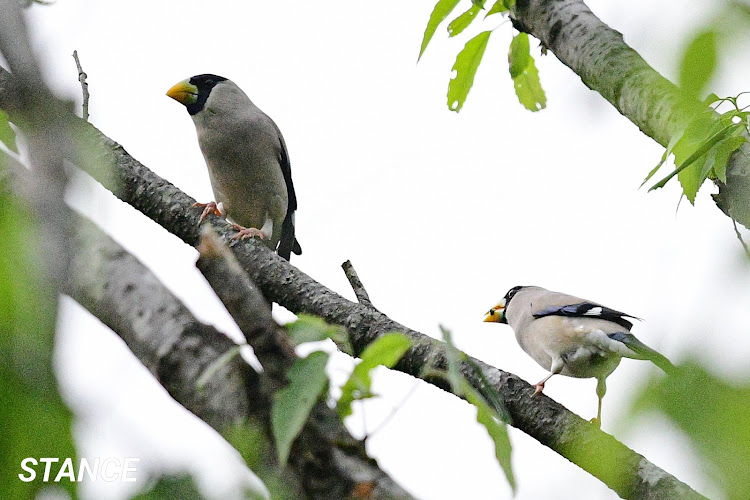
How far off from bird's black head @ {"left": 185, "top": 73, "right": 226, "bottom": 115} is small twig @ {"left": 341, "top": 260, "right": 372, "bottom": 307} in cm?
338

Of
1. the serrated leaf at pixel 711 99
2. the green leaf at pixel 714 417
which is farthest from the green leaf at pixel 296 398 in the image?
the serrated leaf at pixel 711 99

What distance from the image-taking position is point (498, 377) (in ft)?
10.3

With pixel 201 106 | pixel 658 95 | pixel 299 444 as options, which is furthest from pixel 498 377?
pixel 201 106

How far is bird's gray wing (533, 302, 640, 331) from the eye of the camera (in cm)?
518

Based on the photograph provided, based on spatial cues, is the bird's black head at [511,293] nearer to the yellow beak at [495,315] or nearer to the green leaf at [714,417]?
the yellow beak at [495,315]

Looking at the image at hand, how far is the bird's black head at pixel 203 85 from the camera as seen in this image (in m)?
6.56

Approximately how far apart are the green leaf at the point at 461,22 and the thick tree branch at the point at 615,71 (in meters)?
0.30

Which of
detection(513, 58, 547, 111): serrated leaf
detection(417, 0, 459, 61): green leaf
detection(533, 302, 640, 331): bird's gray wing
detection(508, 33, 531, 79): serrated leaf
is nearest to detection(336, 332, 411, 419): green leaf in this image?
detection(417, 0, 459, 61): green leaf

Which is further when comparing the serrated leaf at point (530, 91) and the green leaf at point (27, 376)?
the serrated leaf at point (530, 91)

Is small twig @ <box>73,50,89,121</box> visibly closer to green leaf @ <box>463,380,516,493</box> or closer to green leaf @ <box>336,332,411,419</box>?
green leaf @ <box>336,332,411,419</box>

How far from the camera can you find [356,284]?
352cm

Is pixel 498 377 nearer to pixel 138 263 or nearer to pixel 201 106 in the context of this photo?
pixel 138 263

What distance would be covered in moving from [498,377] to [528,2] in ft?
5.41

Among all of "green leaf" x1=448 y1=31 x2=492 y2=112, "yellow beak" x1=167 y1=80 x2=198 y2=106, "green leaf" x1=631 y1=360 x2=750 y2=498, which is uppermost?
"yellow beak" x1=167 y1=80 x2=198 y2=106
